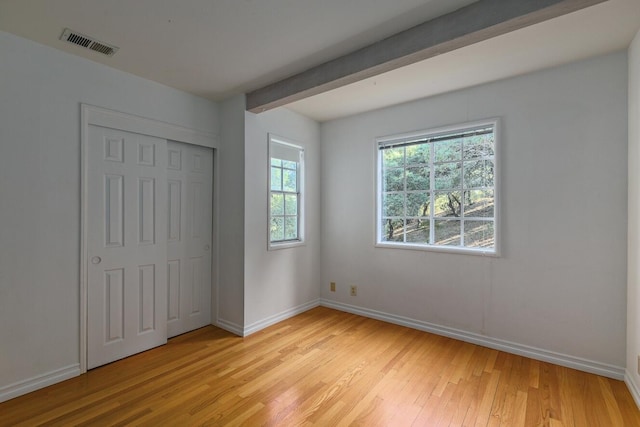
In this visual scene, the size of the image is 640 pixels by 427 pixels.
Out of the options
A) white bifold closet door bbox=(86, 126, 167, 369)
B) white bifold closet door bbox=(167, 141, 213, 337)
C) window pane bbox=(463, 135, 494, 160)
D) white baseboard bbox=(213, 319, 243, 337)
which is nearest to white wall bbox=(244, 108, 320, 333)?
white baseboard bbox=(213, 319, 243, 337)

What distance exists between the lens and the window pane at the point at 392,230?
361 centimetres

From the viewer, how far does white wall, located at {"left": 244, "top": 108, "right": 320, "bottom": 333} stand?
3279 mm

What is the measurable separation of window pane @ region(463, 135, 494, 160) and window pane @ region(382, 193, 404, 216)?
0.85 metres

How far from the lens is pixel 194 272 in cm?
334

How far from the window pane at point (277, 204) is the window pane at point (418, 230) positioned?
1558 mm

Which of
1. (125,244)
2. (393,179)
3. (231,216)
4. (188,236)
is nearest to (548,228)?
(393,179)

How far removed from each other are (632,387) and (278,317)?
123 inches

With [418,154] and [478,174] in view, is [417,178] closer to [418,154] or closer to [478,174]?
[418,154]

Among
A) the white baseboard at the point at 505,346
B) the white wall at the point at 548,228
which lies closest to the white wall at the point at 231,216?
the white baseboard at the point at 505,346

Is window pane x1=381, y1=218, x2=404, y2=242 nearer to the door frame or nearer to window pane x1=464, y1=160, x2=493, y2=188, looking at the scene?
window pane x1=464, y1=160, x2=493, y2=188

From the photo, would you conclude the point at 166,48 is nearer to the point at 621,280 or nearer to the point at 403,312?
the point at 403,312

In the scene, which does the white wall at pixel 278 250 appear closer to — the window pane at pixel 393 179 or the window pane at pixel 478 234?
the window pane at pixel 393 179

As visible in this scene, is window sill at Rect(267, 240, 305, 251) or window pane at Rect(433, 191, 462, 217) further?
window sill at Rect(267, 240, 305, 251)

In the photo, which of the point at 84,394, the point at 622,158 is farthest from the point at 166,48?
the point at 622,158
